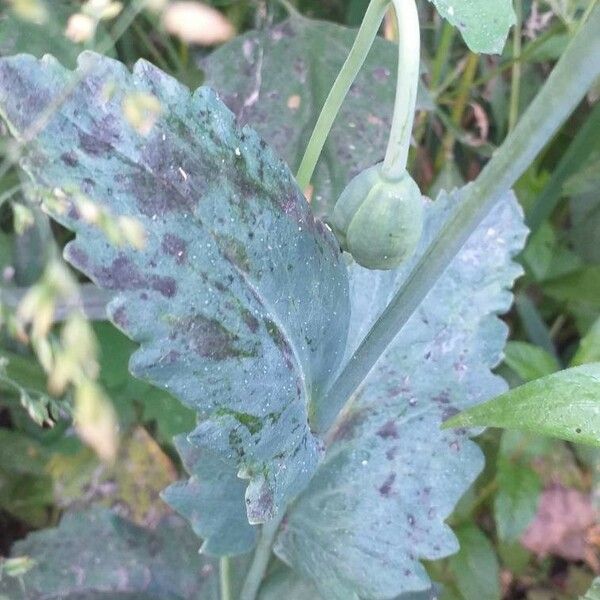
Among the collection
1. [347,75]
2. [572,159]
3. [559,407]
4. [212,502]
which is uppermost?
[347,75]

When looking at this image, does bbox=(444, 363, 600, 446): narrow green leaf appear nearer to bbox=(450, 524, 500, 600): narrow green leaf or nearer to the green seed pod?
the green seed pod

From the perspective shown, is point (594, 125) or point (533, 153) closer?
point (533, 153)

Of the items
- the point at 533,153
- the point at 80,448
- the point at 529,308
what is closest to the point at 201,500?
the point at 80,448

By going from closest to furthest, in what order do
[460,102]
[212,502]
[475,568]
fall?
[212,502] < [475,568] < [460,102]

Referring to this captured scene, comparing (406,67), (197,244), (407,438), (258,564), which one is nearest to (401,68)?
(406,67)

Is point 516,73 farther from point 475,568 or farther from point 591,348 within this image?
point 475,568

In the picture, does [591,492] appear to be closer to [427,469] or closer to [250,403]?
[427,469]
